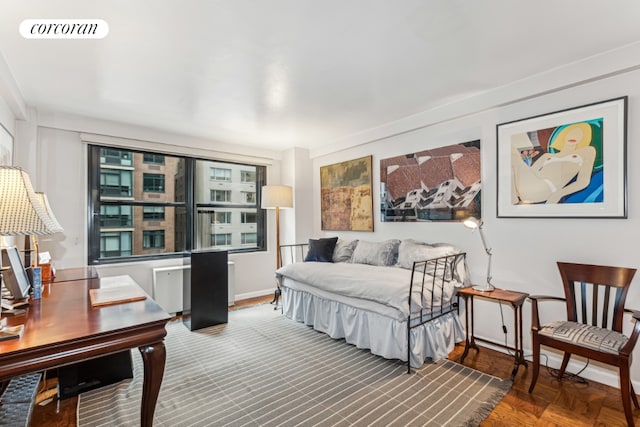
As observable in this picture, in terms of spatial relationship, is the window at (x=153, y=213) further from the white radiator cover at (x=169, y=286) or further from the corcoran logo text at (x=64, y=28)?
the corcoran logo text at (x=64, y=28)

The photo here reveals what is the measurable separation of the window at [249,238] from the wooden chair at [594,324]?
382 cm

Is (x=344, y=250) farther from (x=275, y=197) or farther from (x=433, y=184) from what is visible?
(x=433, y=184)

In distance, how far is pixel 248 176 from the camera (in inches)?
195

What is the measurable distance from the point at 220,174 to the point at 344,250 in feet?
7.33

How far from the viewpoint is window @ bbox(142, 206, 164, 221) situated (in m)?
3.96

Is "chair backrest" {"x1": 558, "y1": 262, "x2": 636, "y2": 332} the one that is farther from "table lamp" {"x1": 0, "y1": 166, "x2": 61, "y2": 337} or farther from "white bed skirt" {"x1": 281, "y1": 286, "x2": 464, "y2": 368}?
"table lamp" {"x1": 0, "y1": 166, "x2": 61, "y2": 337}

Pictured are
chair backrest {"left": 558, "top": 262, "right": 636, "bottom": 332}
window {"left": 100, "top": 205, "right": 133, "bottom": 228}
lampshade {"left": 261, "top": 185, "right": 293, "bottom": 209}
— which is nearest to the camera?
chair backrest {"left": 558, "top": 262, "right": 636, "bottom": 332}

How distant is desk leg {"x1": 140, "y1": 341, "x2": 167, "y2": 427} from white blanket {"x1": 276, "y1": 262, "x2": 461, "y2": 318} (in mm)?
1696

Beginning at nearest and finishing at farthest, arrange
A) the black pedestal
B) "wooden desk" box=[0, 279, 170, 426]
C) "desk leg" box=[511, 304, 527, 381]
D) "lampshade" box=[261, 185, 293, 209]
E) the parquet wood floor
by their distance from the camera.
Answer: "wooden desk" box=[0, 279, 170, 426] < the parquet wood floor < "desk leg" box=[511, 304, 527, 381] < the black pedestal < "lampshade" box=[261, 185, 293, 209]

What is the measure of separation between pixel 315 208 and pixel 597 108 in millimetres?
3534

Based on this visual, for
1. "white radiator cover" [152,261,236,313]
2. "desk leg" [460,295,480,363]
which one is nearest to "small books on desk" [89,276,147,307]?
"white radiator cover" [152,261,236,313]

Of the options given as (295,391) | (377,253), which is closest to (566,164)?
(377,253)

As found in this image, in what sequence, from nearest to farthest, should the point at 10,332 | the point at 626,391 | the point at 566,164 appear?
the point at 10,332 < the point at 626,391 < the point at 566,164

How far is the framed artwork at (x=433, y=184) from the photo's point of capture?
303 centimetres
